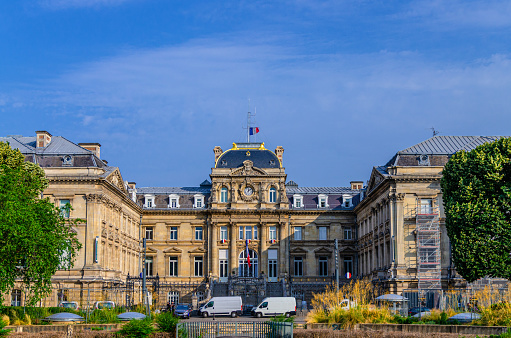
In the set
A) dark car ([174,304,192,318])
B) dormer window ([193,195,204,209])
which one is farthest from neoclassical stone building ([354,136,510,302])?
dormer window ([193,195,204,209])

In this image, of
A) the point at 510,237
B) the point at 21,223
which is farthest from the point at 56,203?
the point at 510,237

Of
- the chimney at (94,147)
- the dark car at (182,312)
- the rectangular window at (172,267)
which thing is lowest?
the dark car at (182,312)

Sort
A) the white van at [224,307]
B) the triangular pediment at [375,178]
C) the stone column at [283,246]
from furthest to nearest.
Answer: the stone column at [283,246]
the triangular pediment at [375,178]
the white van at [224,307]

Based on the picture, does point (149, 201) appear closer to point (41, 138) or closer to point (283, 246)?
point (283, 246)

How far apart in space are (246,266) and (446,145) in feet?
96.4

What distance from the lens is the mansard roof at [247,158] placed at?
83750 millimetres

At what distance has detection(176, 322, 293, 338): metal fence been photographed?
29.4 metres

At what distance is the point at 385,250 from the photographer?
6456 centimetres

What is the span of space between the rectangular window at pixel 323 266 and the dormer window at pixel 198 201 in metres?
16.0

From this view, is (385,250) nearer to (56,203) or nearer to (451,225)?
(451,225)

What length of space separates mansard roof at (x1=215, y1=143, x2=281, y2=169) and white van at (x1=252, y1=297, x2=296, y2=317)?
26.0m

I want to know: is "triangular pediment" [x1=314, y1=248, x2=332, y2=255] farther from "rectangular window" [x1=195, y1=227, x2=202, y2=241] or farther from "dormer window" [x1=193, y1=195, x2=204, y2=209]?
"dormer window" [x1=193, y1=195, x2=204, y2=209]

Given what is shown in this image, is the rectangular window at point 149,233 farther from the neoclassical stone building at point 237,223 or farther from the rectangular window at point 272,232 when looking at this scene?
the rectangular window at point 272,232

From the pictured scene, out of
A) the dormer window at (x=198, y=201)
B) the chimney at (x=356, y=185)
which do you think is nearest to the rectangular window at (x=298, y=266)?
the chimney at (x=356, y=185)
